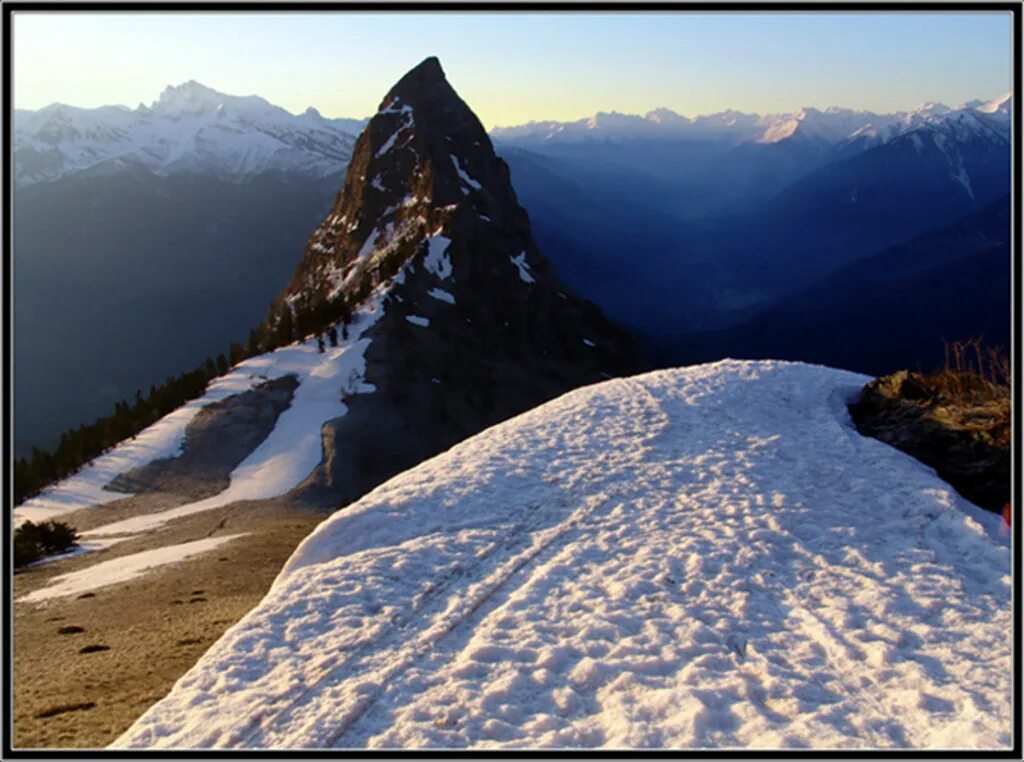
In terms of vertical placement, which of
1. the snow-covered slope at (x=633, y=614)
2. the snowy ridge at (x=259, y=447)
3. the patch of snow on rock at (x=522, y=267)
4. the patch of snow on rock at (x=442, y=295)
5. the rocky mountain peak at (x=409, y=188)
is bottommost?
the snowy ridge at (x=259, y=447)

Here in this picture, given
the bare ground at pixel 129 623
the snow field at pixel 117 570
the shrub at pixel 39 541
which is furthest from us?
the shrub at pixel 39 541

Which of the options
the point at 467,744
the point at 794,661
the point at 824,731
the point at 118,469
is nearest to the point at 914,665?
the point at 794,661

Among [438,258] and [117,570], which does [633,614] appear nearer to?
[117,570]

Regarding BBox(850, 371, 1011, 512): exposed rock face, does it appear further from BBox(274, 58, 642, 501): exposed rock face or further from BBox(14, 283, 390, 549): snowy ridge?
BBox(14, 283, 390, 549): snowy ridge

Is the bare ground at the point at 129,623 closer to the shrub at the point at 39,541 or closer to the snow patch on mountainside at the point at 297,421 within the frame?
the shrub at the point at 39,541

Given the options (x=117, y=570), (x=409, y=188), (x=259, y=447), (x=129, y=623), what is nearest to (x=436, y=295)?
(x=259, y=447)

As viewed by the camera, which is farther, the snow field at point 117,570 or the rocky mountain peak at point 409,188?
the rocky mountain peak at point 409,188

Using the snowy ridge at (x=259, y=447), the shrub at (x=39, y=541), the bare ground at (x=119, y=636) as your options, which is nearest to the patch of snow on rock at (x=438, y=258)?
the snowy ridge at (x=259, y=447)
